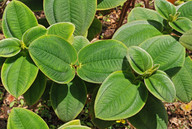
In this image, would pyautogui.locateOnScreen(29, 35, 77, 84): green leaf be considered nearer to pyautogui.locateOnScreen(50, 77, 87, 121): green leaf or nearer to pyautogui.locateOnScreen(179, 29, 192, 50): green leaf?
pyautogui.locateOnScreen(50, 77, 87, 121): green leaf

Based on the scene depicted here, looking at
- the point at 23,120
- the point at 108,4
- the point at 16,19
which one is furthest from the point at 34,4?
the point at 23,120

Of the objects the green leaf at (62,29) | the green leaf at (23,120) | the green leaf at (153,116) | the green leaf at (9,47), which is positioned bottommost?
the green leaf at (153,116)

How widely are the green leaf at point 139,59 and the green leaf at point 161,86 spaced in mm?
38

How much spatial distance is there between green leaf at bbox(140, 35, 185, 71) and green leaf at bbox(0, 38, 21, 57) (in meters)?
0.45

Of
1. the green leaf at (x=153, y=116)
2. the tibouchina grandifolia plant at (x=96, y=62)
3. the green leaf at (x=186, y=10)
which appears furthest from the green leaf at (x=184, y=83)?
the green leaf at (x=186, y=10)

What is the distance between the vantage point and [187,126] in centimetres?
174

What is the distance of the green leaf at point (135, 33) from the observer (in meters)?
0.87

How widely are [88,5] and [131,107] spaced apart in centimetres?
44

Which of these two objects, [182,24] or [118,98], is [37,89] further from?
[182,24]

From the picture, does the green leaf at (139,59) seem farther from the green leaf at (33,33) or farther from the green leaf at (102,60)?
the green leaf at (33,33)

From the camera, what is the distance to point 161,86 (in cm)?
72

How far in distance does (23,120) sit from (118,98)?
308 mm

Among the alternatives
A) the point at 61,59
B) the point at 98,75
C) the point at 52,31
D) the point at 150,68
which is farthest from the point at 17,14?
the point at 150,68

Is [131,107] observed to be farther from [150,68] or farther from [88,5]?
[88,5]
